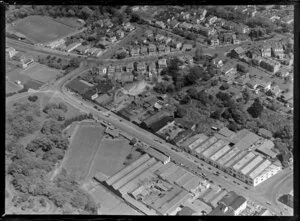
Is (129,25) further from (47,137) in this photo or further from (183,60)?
(47,137)

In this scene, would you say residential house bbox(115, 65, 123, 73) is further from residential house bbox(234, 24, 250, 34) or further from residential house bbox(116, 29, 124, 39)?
residential house bbox(234, 24, 250, 34)

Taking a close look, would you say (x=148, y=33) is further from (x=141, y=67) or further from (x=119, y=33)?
(x=141, y=67)

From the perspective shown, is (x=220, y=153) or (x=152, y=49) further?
(x=152, y=49)

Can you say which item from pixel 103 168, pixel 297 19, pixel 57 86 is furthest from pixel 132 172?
pixel 297 19

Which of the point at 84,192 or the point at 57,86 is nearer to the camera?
the point at 84,192

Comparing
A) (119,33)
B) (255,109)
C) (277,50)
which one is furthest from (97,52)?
(277,50)

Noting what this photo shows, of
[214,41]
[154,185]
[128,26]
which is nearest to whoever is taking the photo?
[154,185]

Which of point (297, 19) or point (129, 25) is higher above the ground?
point (297, 19)
